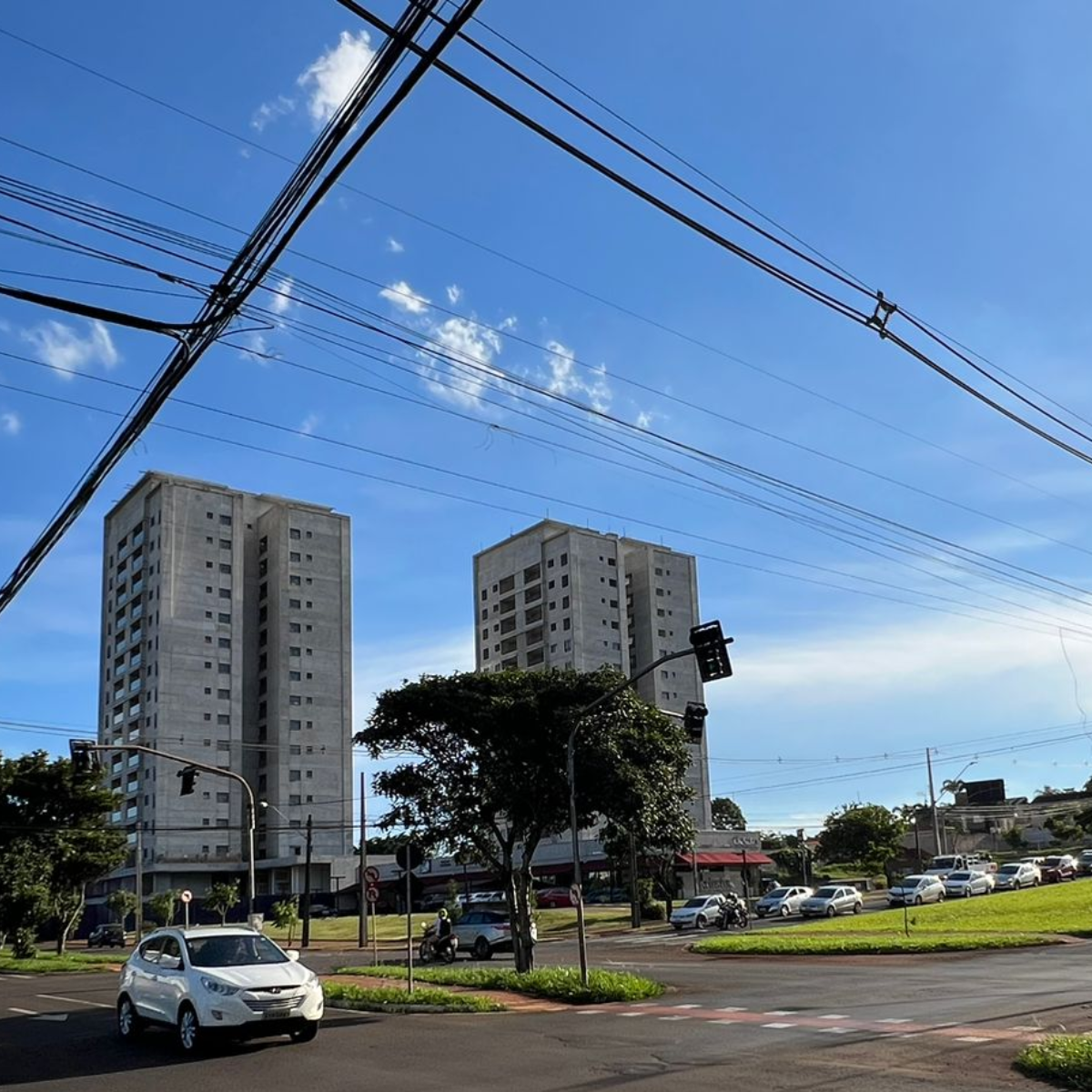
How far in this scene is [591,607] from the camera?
12100 cm

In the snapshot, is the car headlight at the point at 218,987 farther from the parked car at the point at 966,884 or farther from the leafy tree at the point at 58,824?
the parked car at the point at 966,884

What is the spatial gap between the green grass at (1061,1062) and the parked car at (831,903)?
44665mm

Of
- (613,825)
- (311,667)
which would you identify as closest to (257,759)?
(311,667)

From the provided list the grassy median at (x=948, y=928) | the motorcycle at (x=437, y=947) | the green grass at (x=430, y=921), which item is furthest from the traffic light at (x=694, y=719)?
the green grass at (x=430, y=921)

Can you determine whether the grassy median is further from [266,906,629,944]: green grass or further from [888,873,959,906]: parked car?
[266,906,629,944]: green grass

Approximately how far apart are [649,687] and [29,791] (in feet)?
266

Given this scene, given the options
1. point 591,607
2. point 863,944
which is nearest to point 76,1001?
point 863,944

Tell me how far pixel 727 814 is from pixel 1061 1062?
489 feet

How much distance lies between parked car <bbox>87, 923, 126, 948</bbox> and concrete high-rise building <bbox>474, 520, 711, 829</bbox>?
177ft

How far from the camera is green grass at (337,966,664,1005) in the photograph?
20938mm

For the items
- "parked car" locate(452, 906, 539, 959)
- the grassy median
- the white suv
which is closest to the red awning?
the grassy median

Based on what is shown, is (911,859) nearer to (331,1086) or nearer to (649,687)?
(649,687)

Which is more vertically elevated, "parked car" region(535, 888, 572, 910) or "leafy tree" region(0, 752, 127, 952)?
"leafy tree" region(0, 752, 127, 952)

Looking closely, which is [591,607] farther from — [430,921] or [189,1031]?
[189,1031]
